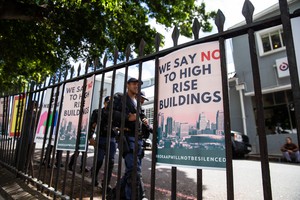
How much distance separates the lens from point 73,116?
9.58 feet

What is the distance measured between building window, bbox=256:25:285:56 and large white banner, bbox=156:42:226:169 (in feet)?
42.6

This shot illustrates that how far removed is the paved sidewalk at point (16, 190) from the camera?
10.3 feet

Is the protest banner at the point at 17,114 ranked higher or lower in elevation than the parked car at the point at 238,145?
higher

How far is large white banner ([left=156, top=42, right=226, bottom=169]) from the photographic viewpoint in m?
1.59

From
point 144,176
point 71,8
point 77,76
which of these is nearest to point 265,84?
point 144,176

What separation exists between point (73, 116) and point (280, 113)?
1258 cm

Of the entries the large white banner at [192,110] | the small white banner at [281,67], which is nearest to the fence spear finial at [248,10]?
the large white banner at [192,110]

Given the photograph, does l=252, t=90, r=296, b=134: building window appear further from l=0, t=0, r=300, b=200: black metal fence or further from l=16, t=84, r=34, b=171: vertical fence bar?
l=16, t=84, r=34, b=171: vertical fence bar

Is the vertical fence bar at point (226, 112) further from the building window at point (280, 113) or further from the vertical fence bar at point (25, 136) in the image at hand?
the building window at point (280, 113)

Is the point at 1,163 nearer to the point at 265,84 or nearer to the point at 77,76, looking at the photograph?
the point at 77,76

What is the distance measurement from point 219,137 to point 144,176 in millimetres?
4308

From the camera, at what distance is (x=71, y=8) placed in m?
5.91

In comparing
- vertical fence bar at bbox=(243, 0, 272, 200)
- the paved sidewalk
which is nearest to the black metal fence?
vertical fence bar at bbox=(243, 0, 272, 200)

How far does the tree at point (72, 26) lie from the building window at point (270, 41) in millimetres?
6826
